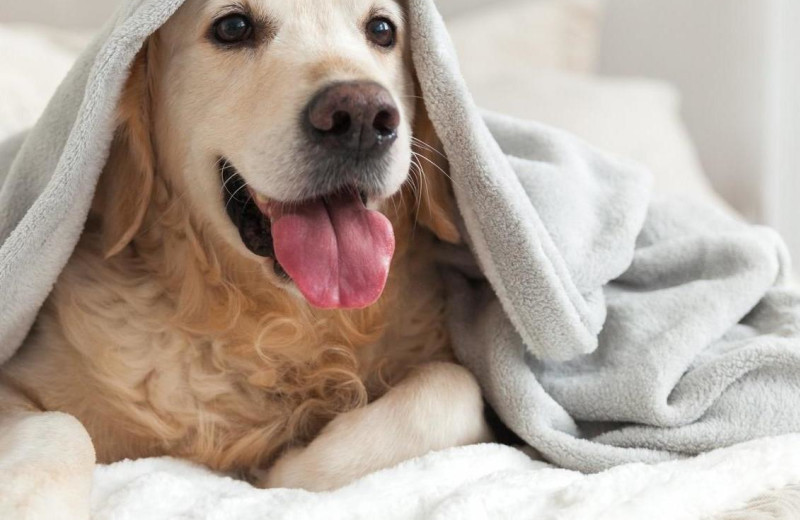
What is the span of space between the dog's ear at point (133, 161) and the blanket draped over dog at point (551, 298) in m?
0.07

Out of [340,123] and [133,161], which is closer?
[340,123]

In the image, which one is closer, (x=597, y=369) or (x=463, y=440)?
(x=463, y=440)

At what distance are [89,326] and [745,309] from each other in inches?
41.2

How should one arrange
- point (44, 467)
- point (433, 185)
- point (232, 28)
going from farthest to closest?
point (433, 185) → point (232, 28) → point (44, 467)

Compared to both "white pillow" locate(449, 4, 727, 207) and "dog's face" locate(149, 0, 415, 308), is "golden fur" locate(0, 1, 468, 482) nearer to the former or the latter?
"dog's face" locate(149, 0, 415, 308)

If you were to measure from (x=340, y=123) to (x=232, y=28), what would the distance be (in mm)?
284

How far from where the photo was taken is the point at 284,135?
1126 millimetres

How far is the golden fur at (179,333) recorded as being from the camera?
1.27 metres

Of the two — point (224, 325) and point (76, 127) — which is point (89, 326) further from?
point (76, 127)

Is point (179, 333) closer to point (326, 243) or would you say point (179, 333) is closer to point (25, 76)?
point (326, 243)

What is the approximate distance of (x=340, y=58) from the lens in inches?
45.9

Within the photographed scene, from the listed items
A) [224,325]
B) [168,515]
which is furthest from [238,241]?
[168,515]

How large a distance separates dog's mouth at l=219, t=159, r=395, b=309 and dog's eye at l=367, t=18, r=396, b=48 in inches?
10.9

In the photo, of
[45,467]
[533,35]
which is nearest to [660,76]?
[533,35]
